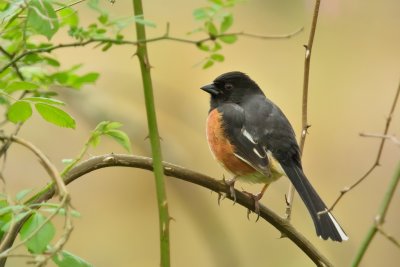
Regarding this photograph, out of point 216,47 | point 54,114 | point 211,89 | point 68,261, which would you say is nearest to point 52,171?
point 68,261

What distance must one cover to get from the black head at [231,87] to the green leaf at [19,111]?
2390mm

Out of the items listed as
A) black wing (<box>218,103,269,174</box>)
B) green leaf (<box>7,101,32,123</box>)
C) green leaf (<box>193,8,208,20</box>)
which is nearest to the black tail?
black wing (<box>218,103,269,174</box>)

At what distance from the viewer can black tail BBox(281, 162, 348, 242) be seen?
294 centimetres

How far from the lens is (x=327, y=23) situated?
31.3 ft

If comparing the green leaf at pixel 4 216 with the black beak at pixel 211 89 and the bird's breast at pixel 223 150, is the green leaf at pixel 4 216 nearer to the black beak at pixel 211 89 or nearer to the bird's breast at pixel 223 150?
the bird's breast at pixel 223 150

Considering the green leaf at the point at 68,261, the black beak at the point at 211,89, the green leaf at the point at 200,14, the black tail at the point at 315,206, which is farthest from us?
the black beak at the point at 211,89

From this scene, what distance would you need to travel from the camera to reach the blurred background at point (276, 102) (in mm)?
6832

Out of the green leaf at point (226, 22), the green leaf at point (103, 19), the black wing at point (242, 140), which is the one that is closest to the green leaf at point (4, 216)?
the green leaf at point (103, 19)

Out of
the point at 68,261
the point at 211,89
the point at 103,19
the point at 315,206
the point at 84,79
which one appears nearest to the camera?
the point at 68,261

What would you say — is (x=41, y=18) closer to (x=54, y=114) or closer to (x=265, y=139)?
(x=54, y=114)

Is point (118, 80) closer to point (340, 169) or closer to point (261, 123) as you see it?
point (340, 169)

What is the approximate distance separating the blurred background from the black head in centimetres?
125

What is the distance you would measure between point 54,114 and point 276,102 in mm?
6224

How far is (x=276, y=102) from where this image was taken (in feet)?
26.3
